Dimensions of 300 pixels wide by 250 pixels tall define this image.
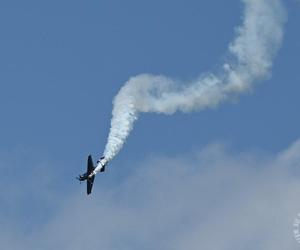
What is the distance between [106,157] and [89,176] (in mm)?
10577

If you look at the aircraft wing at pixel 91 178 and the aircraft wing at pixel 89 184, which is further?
the aircraft wing at pixel 89 184

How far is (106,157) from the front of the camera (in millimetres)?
151500

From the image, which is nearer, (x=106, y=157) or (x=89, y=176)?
(x=106, y=157)

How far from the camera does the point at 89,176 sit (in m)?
162

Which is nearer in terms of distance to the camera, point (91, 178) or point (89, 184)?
point (91, 178)

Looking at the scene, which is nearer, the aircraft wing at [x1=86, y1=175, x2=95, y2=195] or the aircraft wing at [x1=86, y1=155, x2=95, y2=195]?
the aircraft wing at [x1=86, y1=155, x2=95, y2=195]
